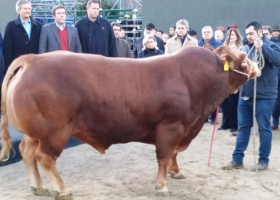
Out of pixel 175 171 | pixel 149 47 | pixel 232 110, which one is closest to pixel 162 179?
pixel 175 171

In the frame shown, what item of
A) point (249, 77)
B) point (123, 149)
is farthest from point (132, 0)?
point (249, 77)

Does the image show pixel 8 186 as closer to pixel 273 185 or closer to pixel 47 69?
pixel 47 69

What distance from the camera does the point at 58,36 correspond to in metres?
6.41

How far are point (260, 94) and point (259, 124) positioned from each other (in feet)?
1.31

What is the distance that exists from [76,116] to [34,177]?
88 centimetres

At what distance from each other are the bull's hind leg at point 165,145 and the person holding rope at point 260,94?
4.25 ft

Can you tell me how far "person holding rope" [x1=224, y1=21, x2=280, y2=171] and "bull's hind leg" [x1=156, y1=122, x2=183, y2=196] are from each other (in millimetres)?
1294

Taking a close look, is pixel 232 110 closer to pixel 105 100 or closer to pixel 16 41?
pixel 16 41

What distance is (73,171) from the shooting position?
5773 millimetres

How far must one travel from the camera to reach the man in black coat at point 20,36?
6.32 metres

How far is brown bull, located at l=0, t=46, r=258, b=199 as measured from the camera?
4.36 metres

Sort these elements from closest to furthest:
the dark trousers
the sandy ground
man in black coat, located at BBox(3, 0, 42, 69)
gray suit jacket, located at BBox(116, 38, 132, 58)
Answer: the sandy ground → man in black coat, located at BBox(3, 0, 42, 69) → the dark trousers → gray suit jacket, located at BBox(116, 38, 132, 58)

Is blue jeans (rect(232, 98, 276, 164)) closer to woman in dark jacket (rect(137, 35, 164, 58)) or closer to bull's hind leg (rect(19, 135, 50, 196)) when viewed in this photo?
woman in dark jacket (rect(137, 35, 164, 58))

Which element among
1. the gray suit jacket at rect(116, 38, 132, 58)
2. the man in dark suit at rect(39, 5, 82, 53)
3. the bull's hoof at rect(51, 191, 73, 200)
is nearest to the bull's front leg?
the bull's hoof at rect(51, 191, 73, 200)
